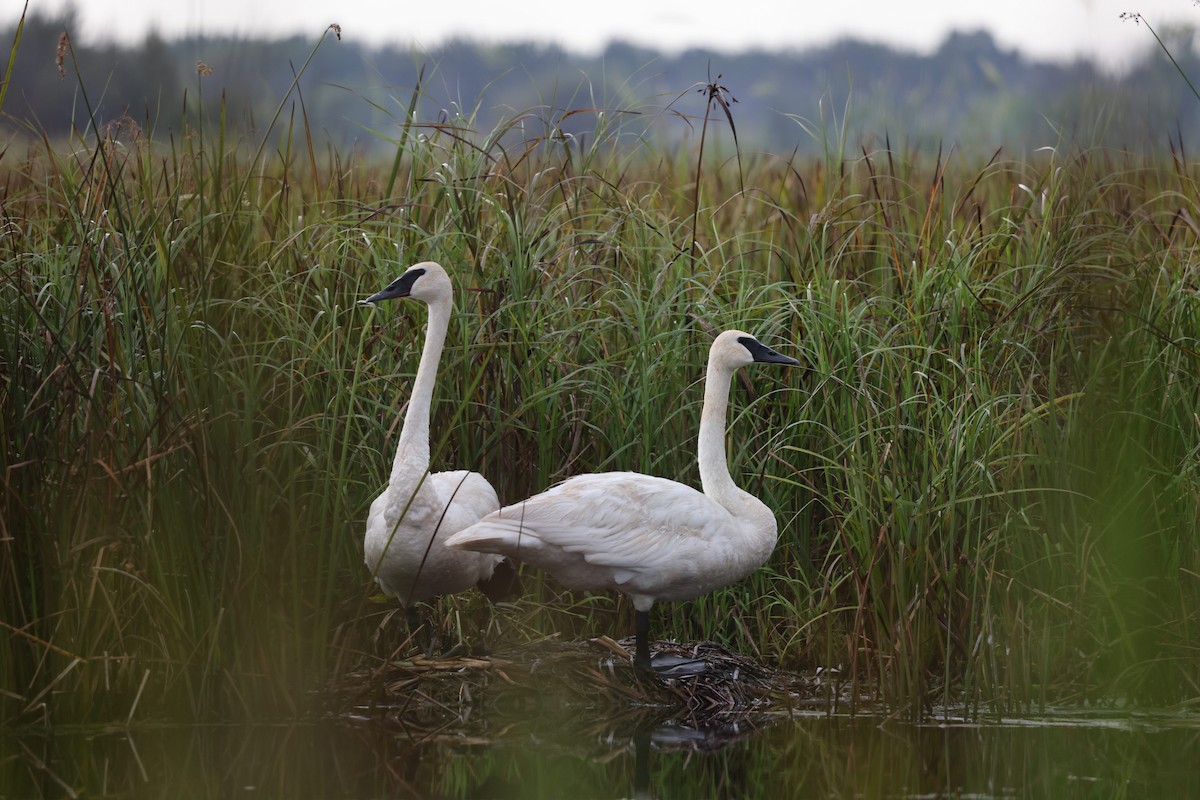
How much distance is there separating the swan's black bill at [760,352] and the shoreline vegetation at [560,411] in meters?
0.39

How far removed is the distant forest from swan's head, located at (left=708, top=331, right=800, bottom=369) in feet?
3.92

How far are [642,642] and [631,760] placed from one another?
0.86 metres

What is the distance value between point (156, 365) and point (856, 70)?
441 centimetres

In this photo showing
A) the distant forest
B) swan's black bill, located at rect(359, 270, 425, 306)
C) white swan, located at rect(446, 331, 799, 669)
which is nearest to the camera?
the distant forest

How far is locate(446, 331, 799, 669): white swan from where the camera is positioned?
5816mm

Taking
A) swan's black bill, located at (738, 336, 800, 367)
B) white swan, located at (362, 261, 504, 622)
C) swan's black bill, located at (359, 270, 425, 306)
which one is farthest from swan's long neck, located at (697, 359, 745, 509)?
swan's black bill, located at (359, 270, 425, 306)

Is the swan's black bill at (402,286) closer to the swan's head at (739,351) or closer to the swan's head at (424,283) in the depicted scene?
the swan's head at (424,283)

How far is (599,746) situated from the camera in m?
5.44

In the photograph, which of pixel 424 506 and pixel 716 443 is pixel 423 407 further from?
pixel 716 443

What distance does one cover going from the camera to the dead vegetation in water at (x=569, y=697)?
5.63m

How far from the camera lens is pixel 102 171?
6.42m

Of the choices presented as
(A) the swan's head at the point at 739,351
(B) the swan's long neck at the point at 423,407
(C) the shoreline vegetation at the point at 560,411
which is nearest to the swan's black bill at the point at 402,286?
(B) the swan's long neck at the point at 423,407

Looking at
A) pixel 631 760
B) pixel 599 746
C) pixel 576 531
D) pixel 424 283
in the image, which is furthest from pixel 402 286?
pixel 631 760

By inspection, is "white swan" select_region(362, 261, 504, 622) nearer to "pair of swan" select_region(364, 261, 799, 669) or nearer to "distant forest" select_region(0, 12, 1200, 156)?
"pair of swan" select_region(364, 261, 799, 669)
